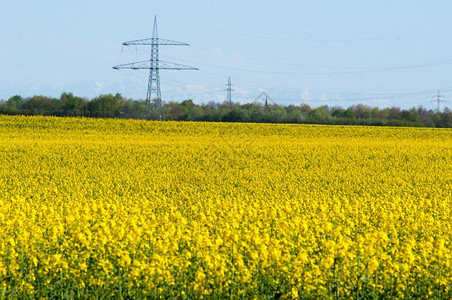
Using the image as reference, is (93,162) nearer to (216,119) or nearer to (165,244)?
(165,244)

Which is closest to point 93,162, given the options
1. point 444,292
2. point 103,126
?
point 103,126

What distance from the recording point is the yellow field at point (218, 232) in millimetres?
8438

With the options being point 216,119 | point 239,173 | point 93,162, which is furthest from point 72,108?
point 239,173

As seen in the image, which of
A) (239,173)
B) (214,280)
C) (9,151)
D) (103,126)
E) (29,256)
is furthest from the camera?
(103,126)

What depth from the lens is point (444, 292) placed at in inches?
338

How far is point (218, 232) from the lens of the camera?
10711 mm

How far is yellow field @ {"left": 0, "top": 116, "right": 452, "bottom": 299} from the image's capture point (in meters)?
8.44

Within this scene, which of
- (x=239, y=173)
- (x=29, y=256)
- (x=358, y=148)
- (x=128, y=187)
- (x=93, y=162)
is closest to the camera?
(x=29, y=256)

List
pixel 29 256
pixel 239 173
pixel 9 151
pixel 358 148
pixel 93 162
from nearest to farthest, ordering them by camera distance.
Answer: pixel 29 256, pixel 239 173, pixel 93 162, pixel 9 151, pixel 358 148

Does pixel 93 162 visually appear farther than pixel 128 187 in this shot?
Yes

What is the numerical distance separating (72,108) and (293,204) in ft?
158

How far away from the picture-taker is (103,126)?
40.9 meters

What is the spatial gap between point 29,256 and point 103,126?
32.3m

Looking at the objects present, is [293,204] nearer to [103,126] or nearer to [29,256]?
[29,256]
